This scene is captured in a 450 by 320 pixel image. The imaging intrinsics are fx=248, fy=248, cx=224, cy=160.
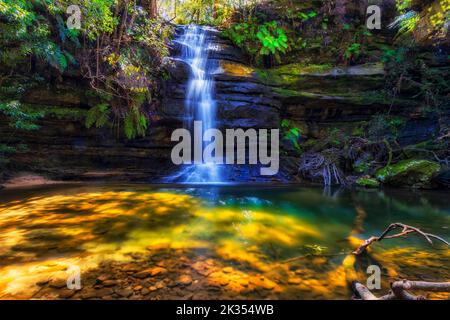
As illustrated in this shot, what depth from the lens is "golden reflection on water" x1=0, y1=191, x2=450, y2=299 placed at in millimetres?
2059

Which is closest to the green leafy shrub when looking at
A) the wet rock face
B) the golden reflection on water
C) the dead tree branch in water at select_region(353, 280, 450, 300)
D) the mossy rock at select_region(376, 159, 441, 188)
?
the wet rock face

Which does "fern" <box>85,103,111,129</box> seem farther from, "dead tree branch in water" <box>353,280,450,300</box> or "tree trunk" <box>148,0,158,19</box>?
"dead tree branch in water" <box>353,280,450,300</box>

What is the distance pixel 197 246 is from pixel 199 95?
753 centimetres

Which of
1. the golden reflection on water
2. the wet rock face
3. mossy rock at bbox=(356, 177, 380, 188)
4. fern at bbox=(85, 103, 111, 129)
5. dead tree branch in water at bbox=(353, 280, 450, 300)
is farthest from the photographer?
the wet rock face

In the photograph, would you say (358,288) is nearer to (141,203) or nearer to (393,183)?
(141,203)

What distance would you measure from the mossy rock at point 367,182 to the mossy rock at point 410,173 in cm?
30

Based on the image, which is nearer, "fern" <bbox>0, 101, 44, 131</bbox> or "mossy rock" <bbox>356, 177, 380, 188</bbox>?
"fern" <bbox>0, 101, 44, 131</bbox>

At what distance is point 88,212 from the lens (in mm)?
3959

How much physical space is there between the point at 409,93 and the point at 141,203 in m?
11.6

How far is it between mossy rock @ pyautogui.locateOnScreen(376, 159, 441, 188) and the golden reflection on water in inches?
231

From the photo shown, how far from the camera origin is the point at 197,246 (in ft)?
9.07

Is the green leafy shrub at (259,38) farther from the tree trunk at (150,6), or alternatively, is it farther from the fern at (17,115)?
the fern at (17,115)

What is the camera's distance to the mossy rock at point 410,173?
303 inches

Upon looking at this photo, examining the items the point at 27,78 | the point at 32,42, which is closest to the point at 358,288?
the point at 32,42
